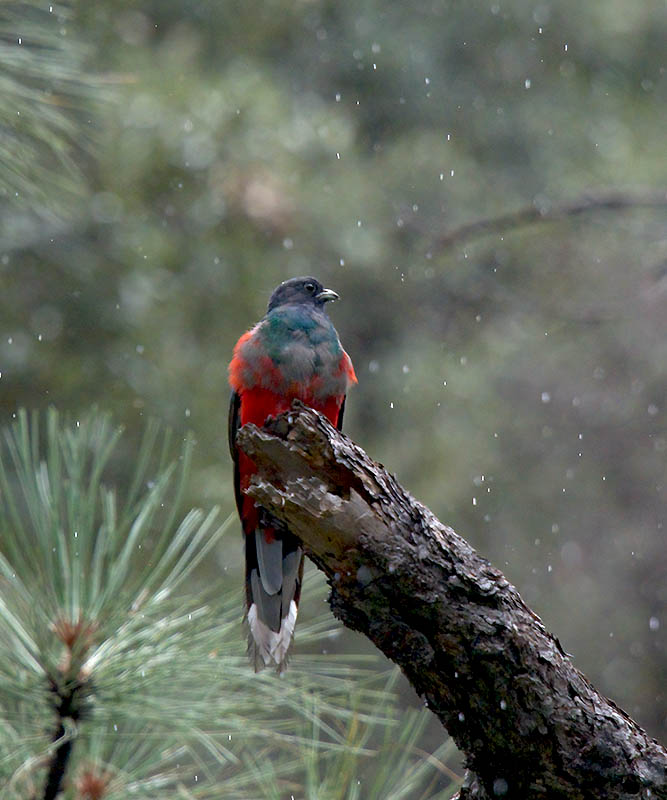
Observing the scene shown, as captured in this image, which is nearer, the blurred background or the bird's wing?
the bird's wing

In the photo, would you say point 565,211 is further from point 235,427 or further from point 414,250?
point 414,250

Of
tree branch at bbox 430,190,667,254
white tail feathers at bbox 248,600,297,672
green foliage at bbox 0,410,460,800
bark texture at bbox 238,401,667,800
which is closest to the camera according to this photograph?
bark texture at bbox 238,401,667,800

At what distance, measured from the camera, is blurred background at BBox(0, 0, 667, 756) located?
5555mm

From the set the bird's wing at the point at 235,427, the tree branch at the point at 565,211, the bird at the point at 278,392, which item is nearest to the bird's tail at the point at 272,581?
the bird at the point at 278,392

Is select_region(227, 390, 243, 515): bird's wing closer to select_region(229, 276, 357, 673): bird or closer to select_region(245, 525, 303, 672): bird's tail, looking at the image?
select_region(229, 276, 357, 673): bird

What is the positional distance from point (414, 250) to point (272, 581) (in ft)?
14.0

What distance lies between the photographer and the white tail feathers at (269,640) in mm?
2594

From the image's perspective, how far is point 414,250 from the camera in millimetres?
7246

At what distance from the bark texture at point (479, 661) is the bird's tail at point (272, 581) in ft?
3.34

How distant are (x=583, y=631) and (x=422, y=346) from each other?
8.57ft

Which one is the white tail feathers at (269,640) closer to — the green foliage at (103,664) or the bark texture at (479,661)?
the green foliage at (103,664)

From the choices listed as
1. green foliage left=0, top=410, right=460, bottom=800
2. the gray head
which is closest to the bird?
the gray head

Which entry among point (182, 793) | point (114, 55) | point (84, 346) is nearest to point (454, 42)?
point (114, 55)

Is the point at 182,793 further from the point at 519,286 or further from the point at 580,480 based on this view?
the point at 580,480
